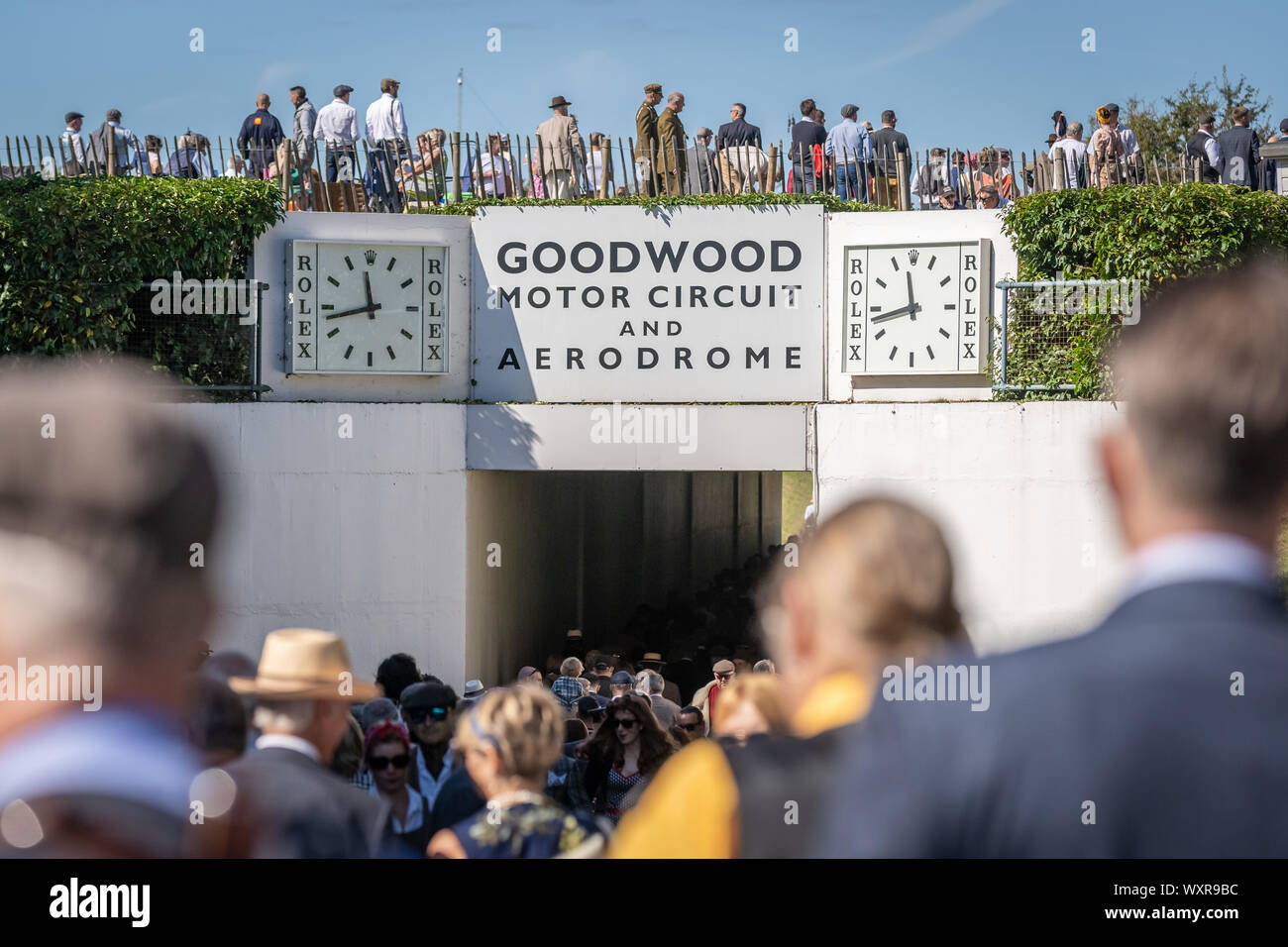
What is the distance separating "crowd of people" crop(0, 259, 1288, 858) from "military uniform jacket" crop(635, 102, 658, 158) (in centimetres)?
1230

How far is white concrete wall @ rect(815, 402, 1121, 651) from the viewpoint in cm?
1222

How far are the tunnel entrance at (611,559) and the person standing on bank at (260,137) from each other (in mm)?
4338

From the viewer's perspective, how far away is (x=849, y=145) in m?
14.5

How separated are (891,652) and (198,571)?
106 centimetres

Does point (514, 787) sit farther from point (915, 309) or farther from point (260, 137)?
point (260, 137)

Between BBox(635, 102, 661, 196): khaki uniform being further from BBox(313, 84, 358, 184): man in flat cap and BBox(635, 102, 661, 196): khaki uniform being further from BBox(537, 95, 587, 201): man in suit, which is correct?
BBox(313, 84, 358, 184): man in flat cap

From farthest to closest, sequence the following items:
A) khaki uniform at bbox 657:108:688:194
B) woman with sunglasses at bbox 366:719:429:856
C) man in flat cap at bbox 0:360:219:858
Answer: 1. khaki uniform at bbox 657:108:688:194
2. woman with sunglasses at bbox 366:719:429:856
3. man in flat cap at bbox 0:360:219:858

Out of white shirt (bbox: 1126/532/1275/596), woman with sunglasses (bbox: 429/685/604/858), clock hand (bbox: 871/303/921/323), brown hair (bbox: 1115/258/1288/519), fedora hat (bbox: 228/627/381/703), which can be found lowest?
woman with sunglasses (bbox: 429/685/604/858)

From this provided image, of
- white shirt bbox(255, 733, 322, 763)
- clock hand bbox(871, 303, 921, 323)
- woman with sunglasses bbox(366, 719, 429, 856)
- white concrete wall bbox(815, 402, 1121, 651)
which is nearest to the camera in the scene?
white shirt bbox(255, 733, 322, 763)

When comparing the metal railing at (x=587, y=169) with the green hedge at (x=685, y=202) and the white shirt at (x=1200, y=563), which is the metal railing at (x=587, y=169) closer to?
the green hedge at (x=685, y=202)

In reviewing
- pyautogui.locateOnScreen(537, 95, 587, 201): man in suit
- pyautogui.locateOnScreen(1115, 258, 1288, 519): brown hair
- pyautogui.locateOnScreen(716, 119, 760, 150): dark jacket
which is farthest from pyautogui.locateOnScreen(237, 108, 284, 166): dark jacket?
pyautogui.locateOnScreen(1115, 258, 1288, 519): brown hair

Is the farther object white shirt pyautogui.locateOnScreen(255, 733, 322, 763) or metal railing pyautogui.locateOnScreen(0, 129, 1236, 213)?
metal railing pyautogui.locateOnScreen(0, 129, 1236, 213)

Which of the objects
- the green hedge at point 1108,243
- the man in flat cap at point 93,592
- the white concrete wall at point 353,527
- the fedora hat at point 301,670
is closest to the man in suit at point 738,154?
the green hedge at point 1108,243

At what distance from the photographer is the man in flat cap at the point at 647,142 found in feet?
46.5
